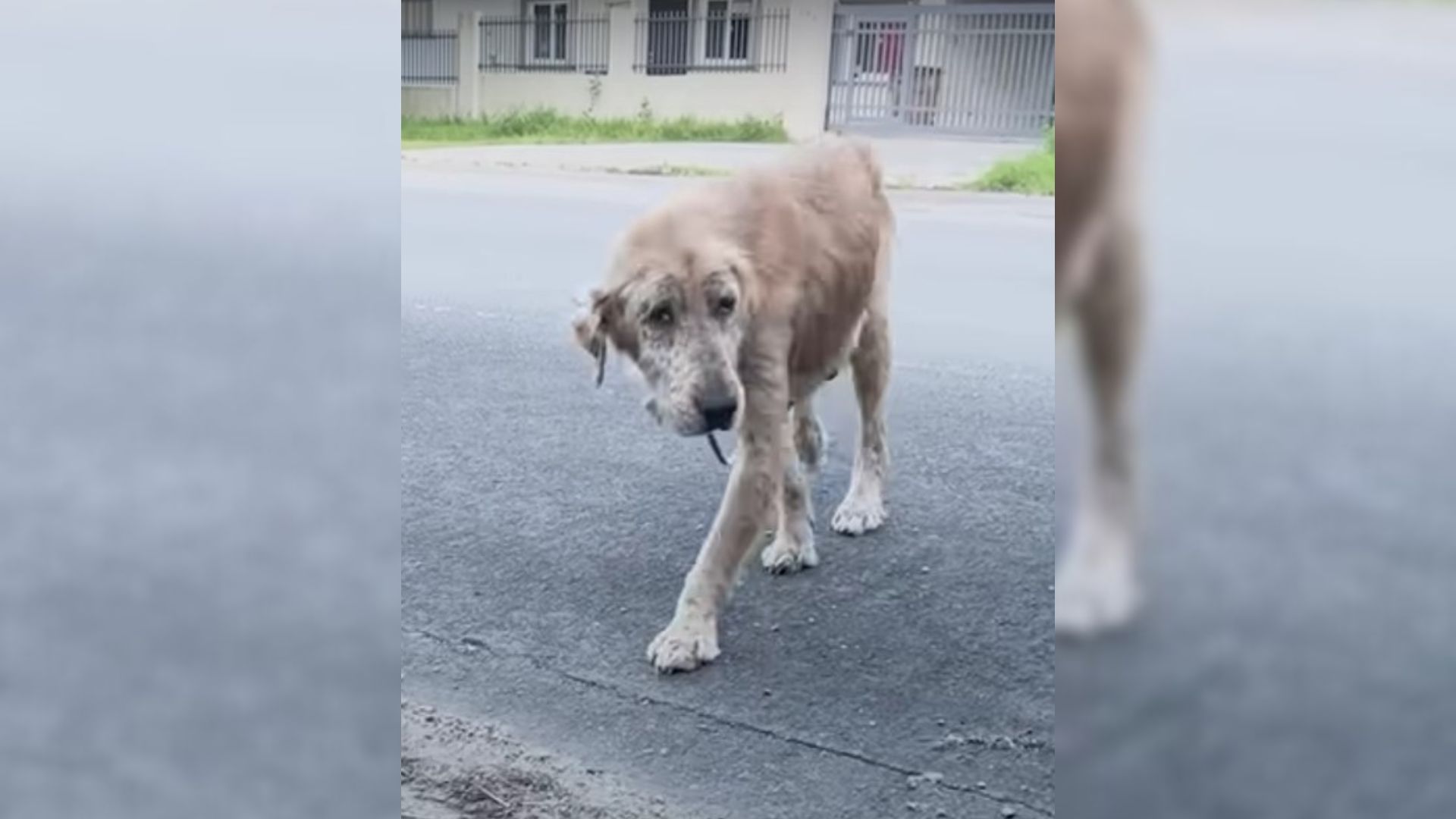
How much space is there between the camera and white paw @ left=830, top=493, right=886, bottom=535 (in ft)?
4.59

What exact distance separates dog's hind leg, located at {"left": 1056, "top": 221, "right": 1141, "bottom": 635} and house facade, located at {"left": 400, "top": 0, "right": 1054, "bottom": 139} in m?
0.23

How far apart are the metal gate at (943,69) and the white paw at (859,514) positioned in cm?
48

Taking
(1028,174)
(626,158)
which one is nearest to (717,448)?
(626,158)

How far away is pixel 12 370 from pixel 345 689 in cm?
39

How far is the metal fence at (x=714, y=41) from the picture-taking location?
1.07 m

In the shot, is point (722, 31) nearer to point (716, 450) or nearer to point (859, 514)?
point (716, 450)

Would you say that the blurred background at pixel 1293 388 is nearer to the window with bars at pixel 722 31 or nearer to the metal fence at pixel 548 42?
the window with bars at pixel 722 31

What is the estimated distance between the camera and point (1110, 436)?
719mm

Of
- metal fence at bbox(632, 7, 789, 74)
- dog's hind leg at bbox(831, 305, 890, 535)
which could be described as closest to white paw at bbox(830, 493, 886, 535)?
dog's hind leg at bbox(831, 305, 890, 535)

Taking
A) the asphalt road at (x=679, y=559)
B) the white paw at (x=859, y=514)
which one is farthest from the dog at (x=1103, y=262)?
the white paw at (x=859, y=514)

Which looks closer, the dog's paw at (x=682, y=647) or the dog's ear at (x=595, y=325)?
the dog's ear at (x=595, y=325)

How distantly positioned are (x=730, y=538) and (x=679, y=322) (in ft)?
1.00

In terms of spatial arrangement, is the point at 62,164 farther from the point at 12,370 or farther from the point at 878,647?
the point at 878,647

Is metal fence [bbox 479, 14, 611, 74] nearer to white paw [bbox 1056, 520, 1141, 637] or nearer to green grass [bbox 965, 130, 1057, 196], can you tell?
green grass [bbox 965, 130, 1057, 196]
